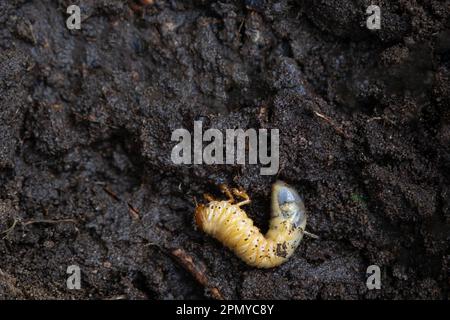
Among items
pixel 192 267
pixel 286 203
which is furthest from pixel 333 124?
pixel 192 267

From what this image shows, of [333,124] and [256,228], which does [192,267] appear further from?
[333,124]

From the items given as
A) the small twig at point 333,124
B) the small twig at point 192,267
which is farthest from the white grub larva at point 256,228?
the small twig at point 333,124

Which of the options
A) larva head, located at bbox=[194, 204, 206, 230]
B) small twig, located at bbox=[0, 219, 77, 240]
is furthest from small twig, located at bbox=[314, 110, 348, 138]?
small twig, located at bbox=[0, 219, 77, 240]

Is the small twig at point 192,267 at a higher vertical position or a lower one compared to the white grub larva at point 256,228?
lower

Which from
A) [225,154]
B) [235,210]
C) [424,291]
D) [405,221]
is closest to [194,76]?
[225,154]

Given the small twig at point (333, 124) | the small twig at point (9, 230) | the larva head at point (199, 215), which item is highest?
the small twig at point (333, 124)

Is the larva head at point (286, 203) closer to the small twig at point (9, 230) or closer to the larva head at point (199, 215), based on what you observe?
the larva head at point (199, 215)
